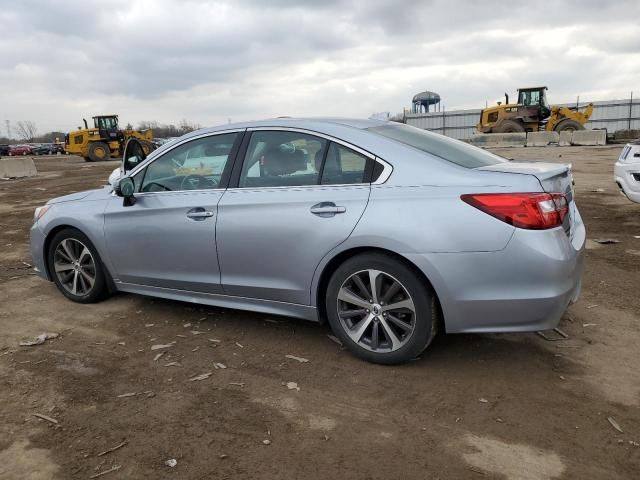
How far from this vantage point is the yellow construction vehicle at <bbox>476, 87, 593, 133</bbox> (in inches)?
1235

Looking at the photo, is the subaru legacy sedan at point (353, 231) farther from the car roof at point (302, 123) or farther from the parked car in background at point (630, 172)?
the parked car in background at point (630, 172)

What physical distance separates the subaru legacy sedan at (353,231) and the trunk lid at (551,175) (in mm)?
17

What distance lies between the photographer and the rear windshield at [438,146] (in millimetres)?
3496

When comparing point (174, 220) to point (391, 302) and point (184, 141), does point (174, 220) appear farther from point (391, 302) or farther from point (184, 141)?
point (391, 302)

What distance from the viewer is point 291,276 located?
3.61m

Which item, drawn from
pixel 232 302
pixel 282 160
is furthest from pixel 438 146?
pixel 232 302

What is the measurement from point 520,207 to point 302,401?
168 centimetres

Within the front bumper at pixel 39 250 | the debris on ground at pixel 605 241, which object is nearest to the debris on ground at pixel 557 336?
the debris on ground at pixel 605 241

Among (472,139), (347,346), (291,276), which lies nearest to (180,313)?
(291,276)

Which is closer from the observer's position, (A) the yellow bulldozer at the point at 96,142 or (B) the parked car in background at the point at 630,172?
(B) the parked car in background at the point at 630,172

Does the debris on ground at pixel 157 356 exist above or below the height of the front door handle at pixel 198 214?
below

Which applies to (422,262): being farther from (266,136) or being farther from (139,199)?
(139,199)

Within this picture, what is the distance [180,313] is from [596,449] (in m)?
3.29

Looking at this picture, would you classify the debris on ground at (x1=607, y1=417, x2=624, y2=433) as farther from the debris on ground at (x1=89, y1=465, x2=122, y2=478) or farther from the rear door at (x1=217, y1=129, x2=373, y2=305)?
the debris on ground at (x1=89, y1=465, x2=122, y2=478)
